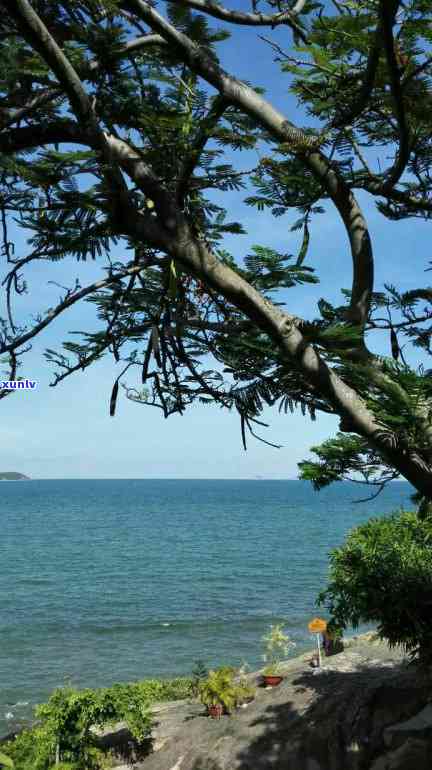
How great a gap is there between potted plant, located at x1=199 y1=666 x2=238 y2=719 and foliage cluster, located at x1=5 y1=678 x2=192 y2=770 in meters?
1.20

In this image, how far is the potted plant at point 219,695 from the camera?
40.6ft

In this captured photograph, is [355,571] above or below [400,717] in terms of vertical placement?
above

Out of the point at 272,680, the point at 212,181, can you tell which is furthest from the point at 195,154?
the point at 272,680

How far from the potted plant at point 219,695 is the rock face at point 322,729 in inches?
9.6

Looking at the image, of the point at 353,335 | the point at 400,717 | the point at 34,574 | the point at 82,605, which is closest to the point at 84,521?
the point at 34,574

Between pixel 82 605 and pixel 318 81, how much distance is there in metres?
38.8

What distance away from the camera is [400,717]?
944 centimetres

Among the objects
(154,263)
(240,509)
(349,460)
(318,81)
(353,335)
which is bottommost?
(240,509)

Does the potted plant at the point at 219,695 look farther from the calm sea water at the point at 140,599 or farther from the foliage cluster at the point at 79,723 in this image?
the calm sea water at the point at 140,599

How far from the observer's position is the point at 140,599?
4016 cm

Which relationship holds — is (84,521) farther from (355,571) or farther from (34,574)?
(355,571)

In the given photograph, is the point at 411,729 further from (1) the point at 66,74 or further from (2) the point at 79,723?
(1) the point at 66,74

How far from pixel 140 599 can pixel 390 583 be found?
33918mm

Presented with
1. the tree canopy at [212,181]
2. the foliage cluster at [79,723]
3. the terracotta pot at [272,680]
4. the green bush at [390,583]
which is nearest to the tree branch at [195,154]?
the tree canopy at [212,181]
